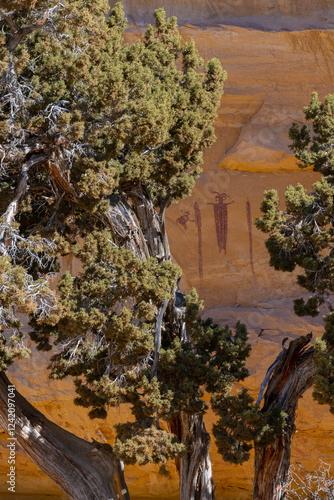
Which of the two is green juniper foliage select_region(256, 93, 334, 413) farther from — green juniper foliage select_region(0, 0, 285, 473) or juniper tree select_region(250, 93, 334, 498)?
green juniper foliage select_region(0, 0, 285, 473)

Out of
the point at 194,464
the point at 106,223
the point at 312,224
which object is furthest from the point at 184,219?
the point at 194,464

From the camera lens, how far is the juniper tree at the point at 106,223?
784cm

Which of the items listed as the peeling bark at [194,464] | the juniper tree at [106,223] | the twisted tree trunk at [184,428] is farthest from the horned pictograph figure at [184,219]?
the peeling bark at [194,464]

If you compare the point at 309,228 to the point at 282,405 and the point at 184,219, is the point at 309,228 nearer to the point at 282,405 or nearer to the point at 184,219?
the point at 282,405

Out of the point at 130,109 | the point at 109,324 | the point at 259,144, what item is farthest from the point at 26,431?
the point at 259,144

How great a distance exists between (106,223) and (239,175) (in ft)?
19.8

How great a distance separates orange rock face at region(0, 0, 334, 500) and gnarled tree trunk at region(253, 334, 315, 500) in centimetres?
426

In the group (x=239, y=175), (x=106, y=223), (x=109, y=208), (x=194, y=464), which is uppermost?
(x=109, y=208)

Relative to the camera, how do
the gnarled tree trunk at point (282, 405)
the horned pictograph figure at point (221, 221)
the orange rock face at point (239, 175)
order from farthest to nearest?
the horned pictograph figure at point (221, 221), the orange rock face at point (239, 175), the gnarled tree trunk at point (282, 405)

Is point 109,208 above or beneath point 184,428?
above

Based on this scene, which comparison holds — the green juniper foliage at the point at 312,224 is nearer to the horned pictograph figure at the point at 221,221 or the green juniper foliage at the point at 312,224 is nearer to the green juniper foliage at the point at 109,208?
the green juniper foliage at the point at 109,208

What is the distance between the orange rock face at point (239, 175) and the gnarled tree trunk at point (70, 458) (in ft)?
15.0

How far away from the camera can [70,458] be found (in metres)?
9.09


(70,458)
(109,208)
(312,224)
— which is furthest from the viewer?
(70,458)
